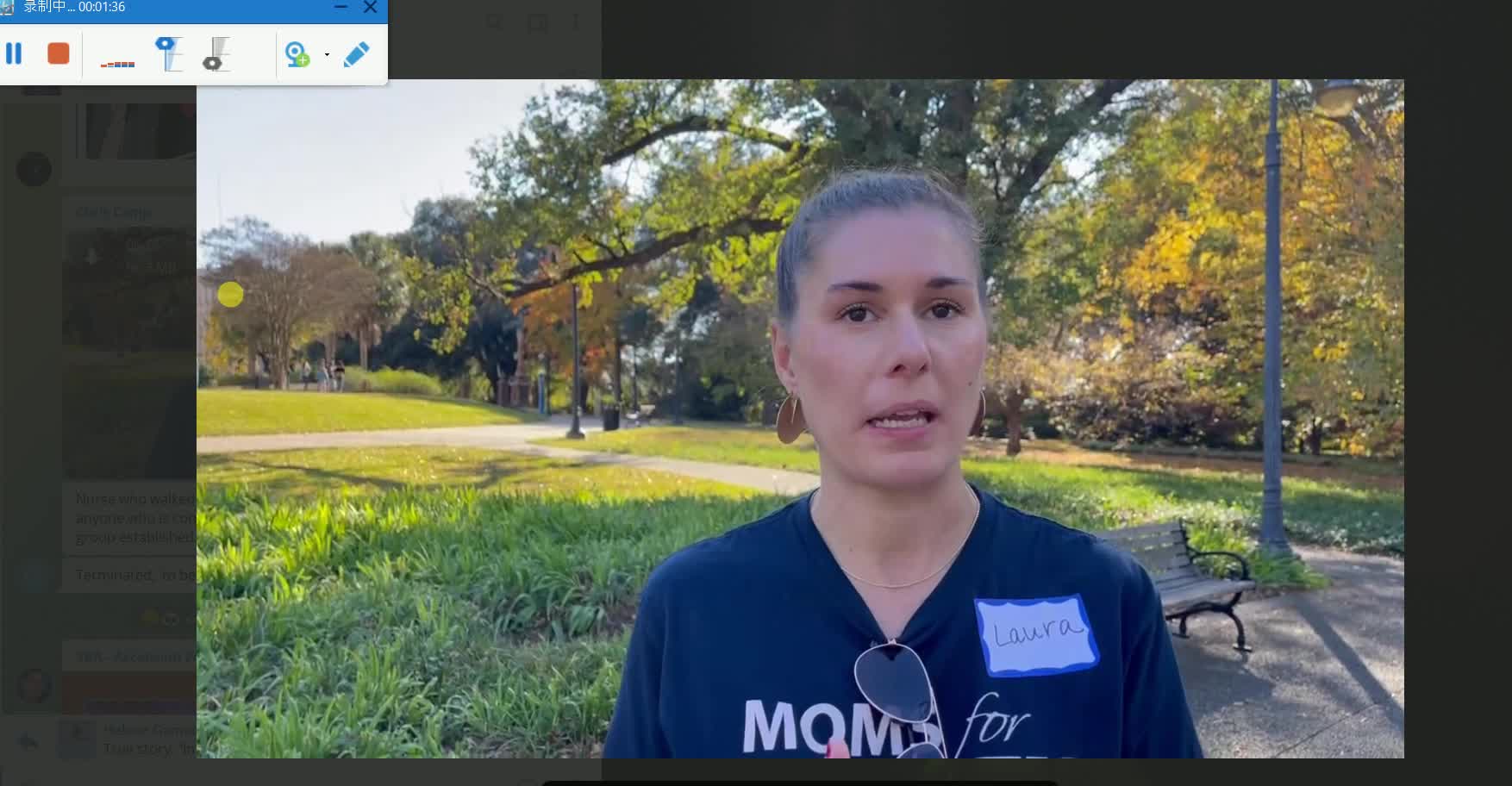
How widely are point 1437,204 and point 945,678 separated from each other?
4.05ft

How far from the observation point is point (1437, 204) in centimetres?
146

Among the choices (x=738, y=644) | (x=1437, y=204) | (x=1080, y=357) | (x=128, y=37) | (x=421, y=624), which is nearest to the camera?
(x=128, y=37)

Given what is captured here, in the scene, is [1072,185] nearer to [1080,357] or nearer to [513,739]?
[1080,357]

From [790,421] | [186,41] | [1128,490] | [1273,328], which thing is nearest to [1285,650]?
[1128,490]

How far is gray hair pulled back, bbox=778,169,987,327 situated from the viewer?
4.45 feet

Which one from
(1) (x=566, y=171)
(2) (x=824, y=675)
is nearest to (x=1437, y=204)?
(2) (x=824, y=675)

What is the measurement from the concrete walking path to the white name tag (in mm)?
628

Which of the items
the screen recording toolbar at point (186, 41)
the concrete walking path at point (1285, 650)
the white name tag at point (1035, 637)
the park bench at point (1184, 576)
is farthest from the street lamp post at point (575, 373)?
the park bench at point (1184, 576)

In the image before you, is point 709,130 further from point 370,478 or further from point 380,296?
point 370,478

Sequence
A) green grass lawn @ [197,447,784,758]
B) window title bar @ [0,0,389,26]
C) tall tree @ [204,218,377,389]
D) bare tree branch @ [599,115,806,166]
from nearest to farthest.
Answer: window title bar @ [0,0,389,26] → tall tree @ [204,218,377,389] → green grass lawn @ [197,447,784,758] → bare tree branch @ [599,115,806,166]

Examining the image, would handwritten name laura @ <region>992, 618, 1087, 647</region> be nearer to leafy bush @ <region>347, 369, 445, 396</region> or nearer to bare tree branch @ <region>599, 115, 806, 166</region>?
bare tree branch @ <region>599, 115, 806, 166</region>

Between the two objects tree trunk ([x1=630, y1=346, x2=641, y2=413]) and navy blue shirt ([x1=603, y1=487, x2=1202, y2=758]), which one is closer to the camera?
navy blue shirt ([x1=603, y1=487, x2=1202, y2=758])

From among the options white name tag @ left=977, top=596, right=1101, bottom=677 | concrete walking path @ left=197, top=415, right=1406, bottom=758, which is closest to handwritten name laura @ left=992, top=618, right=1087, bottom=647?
white name tag @ left=977, top=596, right=1101, bottom=677

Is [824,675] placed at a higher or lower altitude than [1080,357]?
lower
